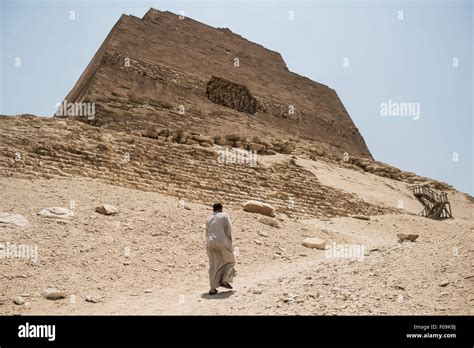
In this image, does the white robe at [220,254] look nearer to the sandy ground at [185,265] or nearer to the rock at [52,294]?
the sandy ground at [185,265]

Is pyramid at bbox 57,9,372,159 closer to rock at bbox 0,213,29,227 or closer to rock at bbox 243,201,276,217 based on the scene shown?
rock at bbox 243,201,276,217

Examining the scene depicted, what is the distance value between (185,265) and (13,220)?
2.13 meters

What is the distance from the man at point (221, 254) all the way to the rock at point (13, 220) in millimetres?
2480

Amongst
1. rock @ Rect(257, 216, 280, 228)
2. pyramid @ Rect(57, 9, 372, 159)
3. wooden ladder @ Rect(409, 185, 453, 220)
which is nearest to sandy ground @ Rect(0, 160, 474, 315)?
rock @ Rect(257, 216, 280, 228)

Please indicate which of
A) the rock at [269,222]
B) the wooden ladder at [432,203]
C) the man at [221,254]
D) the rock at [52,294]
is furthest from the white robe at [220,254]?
the wooden ladder at [432,203]

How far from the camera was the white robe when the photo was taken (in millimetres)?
3996

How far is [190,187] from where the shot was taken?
8.54 metres

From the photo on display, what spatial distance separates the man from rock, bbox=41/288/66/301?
1.34m

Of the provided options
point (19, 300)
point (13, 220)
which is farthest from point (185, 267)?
point (13, 220)

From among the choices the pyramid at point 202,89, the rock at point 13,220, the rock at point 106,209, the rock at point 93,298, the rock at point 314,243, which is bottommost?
the rock at point 93,298

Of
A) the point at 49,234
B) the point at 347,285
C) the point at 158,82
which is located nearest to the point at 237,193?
the point at 49,234

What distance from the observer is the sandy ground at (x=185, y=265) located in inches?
128
